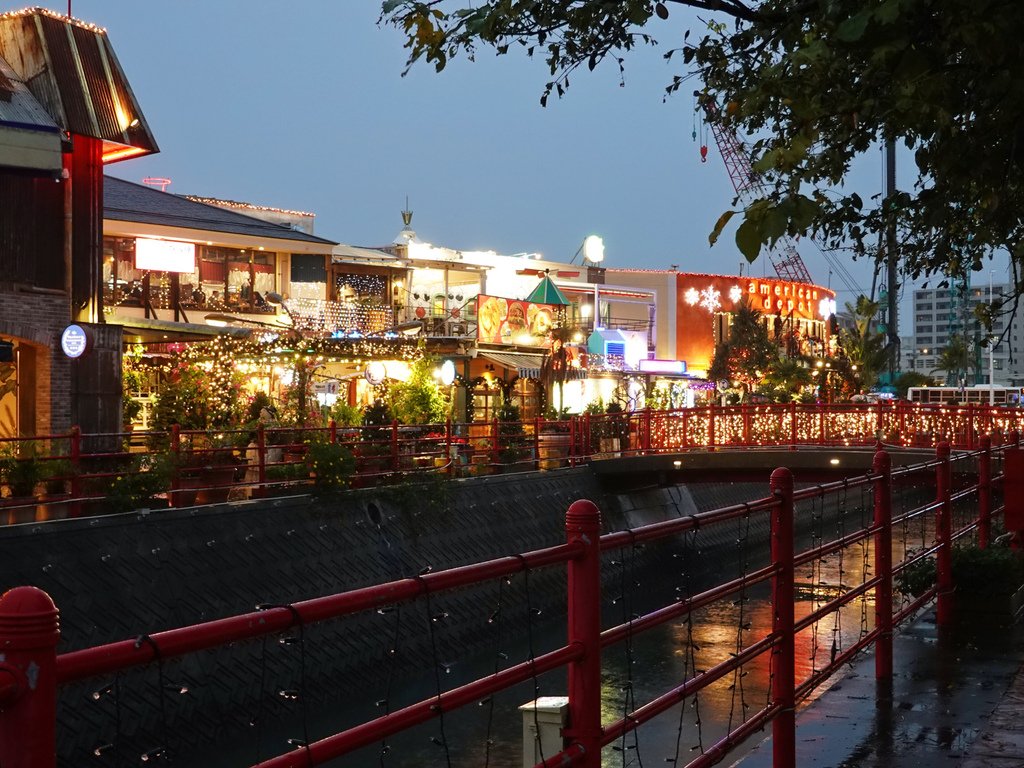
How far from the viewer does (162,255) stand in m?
25.6

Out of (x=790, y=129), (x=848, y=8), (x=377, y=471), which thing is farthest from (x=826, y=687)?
(x=377, y=471)

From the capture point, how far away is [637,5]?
650 cm

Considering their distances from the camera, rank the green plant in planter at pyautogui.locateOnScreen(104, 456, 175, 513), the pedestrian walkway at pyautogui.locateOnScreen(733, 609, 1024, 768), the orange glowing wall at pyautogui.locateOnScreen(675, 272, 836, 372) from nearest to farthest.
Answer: the pedestrian walkway at pyautogui.locateOnScreen(733, 609, 1024, 768) < the green plant in planter at pyautogui.locateOnScreen(104, 456, 175, 513) < the orange glowing wall at pyautogui.locateOnScreen(675, 272, 836, 372)

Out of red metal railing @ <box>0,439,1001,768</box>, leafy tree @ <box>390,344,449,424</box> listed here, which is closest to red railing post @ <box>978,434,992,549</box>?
red metal railing @ <box>0,439,1001,768</box>

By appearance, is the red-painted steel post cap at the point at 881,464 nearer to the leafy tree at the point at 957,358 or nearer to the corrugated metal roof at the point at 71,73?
the corrugated metal roof at the point at 71,73

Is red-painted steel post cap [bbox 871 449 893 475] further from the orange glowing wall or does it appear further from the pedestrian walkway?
the orange glowing wall

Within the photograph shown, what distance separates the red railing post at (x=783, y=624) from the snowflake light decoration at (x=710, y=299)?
145 ft

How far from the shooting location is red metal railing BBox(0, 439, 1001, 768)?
2.25 m

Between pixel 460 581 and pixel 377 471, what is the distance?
57.0 feet

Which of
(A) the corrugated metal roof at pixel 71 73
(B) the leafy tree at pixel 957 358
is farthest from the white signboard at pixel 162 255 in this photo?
(B) the leafy tree at pixel 957 358

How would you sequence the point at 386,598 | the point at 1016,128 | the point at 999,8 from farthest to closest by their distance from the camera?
1. the point at 1016,128
2. the point at 999,8
3. the point at 386,598

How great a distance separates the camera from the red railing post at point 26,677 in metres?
2.23

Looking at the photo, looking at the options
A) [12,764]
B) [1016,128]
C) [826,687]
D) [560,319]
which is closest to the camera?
[12,764]

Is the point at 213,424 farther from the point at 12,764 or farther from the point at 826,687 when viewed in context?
the point at 12,764
